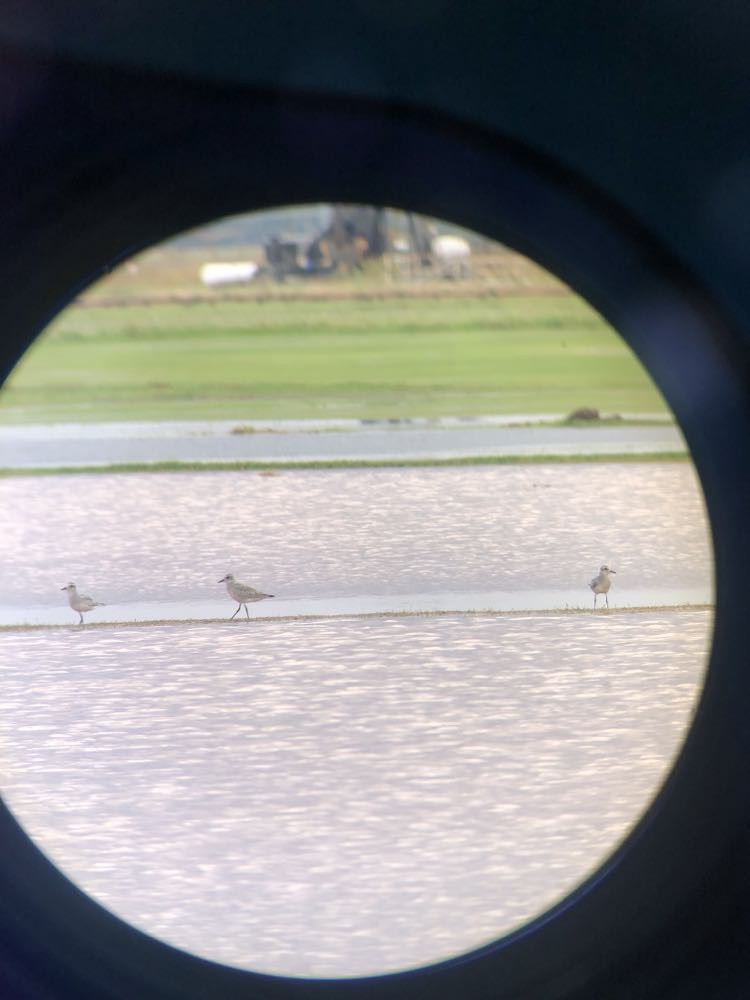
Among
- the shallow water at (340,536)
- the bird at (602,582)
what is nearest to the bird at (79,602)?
the shallow water at (340,536)

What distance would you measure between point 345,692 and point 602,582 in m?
0.54

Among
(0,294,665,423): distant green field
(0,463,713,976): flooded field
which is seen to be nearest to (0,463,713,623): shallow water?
(0,463,713,976): flooded field

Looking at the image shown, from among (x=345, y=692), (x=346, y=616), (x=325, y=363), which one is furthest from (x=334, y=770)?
(x=325, y=363)

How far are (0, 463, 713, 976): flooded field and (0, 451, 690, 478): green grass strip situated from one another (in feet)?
0.07

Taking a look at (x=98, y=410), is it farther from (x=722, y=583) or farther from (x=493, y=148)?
(x=722, y=583)

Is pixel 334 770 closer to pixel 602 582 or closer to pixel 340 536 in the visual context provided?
pixel 340 536

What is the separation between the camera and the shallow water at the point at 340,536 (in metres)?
1.93

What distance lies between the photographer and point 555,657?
1998 mm

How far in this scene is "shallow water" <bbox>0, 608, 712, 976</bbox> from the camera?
57.0 inches

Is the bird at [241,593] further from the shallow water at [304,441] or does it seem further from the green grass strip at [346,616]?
the shallow water at [304,441]

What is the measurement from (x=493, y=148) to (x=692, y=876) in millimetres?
892

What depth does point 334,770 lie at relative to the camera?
1.80m

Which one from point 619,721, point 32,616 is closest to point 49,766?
point 32,616

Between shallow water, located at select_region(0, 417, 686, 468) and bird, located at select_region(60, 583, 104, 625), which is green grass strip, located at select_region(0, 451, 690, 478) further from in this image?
bird, located at select_region(60, 583, 104, 625)
